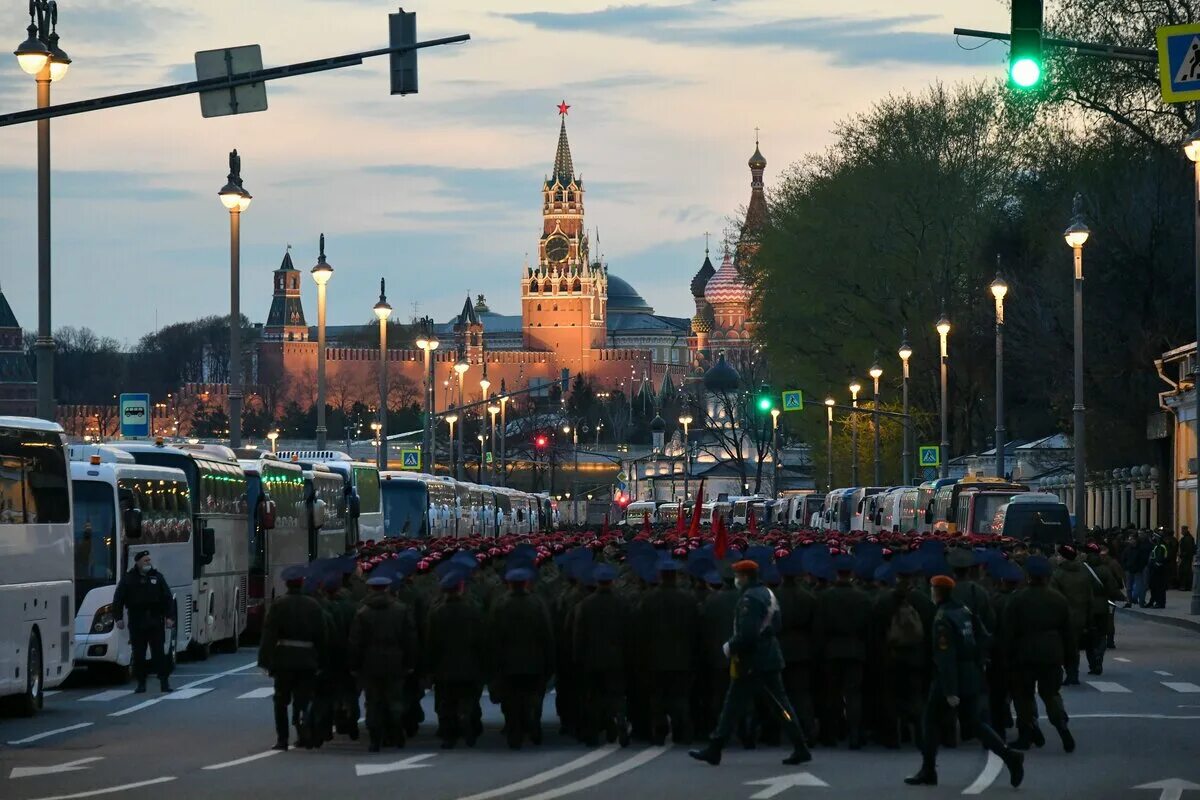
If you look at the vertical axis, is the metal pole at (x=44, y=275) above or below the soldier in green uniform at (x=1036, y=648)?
above

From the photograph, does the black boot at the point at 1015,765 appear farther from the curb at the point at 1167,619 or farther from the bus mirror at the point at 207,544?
the curb at the point at 1167,619

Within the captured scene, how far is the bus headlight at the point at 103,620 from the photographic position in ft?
93.0

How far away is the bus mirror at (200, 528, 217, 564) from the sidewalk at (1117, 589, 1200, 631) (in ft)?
55.4

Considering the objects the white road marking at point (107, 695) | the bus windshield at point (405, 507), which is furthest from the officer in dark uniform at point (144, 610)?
the bus windshield at point (405, 507)

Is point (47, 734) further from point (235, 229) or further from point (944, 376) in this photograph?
point (944, 376)

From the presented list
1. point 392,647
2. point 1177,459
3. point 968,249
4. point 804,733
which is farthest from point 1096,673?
point 968,249

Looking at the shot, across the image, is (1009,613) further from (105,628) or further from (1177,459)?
(1177,459)

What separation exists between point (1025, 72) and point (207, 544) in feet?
50.0

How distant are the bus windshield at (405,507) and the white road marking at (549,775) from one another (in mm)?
40031

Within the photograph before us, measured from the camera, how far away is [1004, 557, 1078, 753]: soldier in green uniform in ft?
63.5

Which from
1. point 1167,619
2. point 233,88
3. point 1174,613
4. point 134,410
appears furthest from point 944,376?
point 233,88

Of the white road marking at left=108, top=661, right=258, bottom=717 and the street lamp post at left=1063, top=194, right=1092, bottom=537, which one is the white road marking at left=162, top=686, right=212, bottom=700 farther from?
Answer: the street lamp post at left=1063, top=194, right=1092, bottom=537

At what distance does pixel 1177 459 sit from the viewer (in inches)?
2377

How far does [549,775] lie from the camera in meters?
17.6
